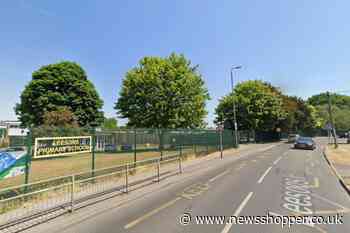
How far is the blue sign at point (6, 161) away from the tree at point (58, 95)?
31595 mm

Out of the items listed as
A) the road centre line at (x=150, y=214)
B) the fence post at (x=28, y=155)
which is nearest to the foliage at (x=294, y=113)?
the road centre line at (x=150, y=214)

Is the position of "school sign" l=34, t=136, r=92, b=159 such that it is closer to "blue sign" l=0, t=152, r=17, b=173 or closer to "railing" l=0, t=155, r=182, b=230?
"blue sign" l=0, t=152, r=17, b=173

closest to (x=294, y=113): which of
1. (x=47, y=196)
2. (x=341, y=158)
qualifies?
(x=341, y=158)

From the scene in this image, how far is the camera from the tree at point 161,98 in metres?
30.7

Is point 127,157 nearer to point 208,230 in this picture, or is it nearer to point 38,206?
point 38,206

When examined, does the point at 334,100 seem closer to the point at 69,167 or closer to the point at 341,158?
the point at 341,158

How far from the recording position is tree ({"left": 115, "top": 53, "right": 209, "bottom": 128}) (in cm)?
3069

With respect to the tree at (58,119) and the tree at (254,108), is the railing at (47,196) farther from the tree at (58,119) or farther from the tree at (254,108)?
the tree at (254,108)

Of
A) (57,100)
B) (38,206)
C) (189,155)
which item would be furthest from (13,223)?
(57,100)

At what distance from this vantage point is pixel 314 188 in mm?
9711

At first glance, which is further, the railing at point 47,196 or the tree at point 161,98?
the tree at point 161,98

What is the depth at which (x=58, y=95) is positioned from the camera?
38.5 meters

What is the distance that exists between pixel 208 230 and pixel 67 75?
40.0 meters

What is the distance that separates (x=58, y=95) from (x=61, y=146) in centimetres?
3189
